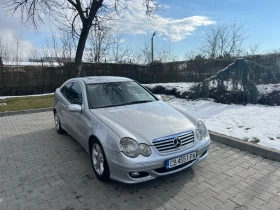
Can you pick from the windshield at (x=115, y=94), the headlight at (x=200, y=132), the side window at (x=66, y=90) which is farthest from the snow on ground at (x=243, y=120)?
the side window at (x=66, y=90)

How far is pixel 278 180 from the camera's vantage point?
306 cm

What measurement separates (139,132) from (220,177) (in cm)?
150

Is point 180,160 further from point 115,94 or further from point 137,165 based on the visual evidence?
point 115,94

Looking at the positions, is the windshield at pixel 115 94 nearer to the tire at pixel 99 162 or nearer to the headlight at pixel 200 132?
the tire at pixel 99 162

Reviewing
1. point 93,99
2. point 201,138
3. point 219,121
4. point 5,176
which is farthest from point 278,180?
point 5,176

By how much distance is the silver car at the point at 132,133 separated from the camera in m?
2.72

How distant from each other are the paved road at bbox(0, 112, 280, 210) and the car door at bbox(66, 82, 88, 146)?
484 millimetres

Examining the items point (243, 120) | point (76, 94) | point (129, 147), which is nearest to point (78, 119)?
point (76, 94)

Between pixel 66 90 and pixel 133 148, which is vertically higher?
pixel 66 90

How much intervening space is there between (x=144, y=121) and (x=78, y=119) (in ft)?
4.65

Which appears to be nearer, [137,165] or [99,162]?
[137,165]

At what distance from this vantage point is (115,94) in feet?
13.3

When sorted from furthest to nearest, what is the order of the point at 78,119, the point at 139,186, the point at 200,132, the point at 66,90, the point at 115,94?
the point at 66,90 < the point at 115,94 < the point at 78,119 < the point at 200,132 < the point at 139,186

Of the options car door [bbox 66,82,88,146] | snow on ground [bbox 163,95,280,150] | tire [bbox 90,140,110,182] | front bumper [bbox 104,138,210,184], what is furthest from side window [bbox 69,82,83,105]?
snow on ground [bbox 163,95,280,150]
